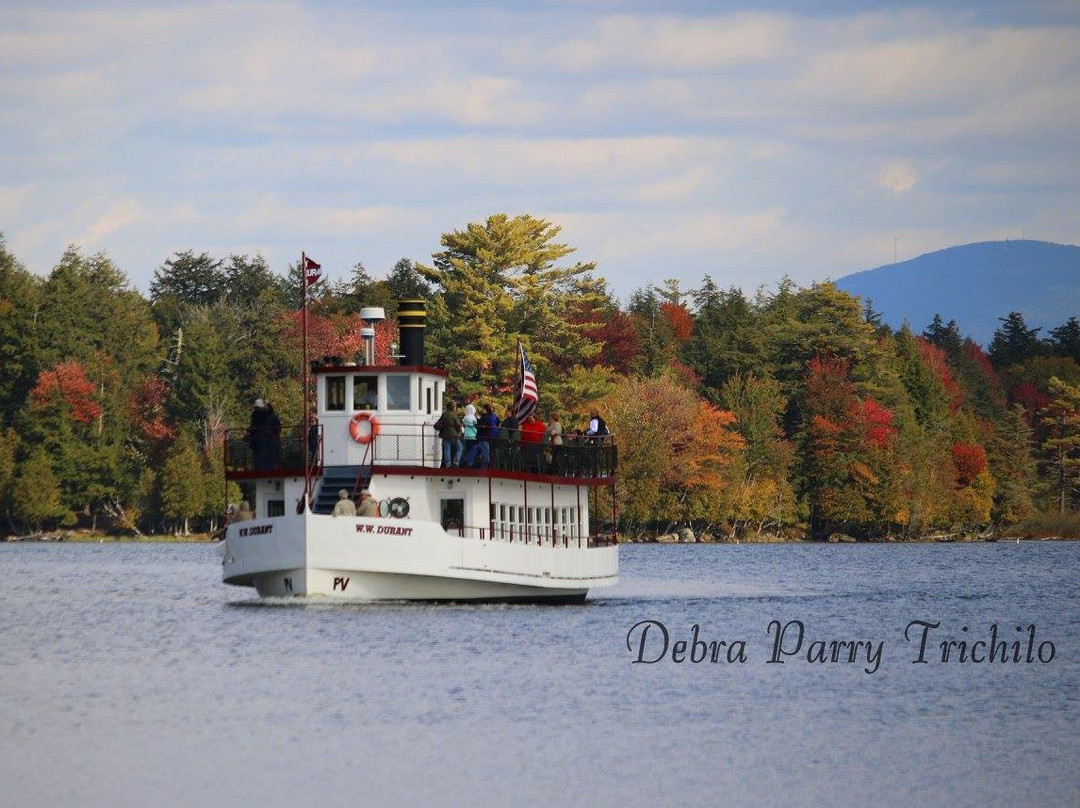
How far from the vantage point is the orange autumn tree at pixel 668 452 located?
10050 centimetres

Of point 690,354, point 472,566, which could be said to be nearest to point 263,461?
point 472,566

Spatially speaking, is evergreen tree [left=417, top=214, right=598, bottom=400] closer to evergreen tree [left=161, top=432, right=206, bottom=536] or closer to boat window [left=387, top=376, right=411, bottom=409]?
evergreen tree [left=161, top=432, right=206, bottom=536]

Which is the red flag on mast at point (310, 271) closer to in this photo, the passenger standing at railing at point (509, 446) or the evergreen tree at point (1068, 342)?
the passenger standing at railing at point (509, 446)

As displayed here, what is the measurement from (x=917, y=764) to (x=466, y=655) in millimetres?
12126

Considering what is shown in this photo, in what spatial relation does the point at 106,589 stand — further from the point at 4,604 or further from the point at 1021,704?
the point at 1021,704

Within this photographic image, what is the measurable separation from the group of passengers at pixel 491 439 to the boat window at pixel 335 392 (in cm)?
234

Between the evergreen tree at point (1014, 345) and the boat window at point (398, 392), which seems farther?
the evergreen tree at point (1014, 345)

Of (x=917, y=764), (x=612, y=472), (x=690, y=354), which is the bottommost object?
(x=917, y=764)

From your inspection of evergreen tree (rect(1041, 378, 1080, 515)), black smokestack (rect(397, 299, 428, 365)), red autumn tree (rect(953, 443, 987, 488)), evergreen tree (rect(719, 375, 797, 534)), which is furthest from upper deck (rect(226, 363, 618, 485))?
evergreen tree (rect(1041, 378, 1080, 515))

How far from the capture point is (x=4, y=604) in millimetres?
52688

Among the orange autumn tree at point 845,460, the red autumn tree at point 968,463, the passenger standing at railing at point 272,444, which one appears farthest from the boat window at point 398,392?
the red autumn tree at point 968,463

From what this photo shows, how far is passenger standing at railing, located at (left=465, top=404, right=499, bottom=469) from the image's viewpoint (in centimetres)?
4412

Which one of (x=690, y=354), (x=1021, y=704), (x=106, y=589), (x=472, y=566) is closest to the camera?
(x=1021, y=704)

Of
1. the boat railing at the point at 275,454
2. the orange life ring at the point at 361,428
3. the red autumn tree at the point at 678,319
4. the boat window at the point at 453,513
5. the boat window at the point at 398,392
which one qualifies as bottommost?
the boat window at the point at 453,513
